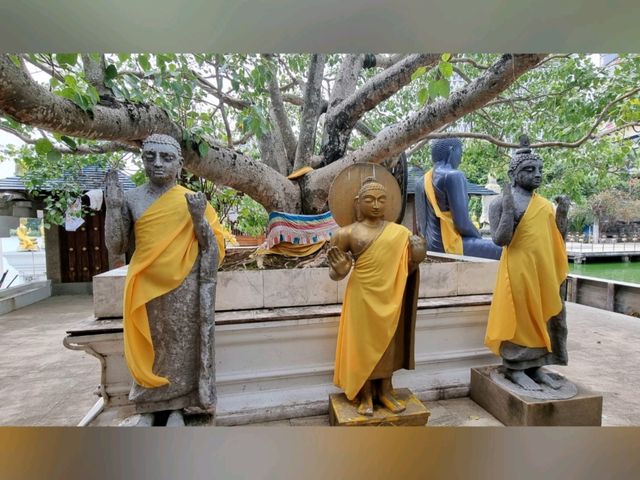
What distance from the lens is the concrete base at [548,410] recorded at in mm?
2494

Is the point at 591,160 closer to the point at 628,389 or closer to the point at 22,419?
the point at 628,389

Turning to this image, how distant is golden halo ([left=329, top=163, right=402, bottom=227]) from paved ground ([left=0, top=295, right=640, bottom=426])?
5.74 ft

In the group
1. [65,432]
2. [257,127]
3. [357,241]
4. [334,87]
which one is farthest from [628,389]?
[334,87]

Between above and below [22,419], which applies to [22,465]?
above

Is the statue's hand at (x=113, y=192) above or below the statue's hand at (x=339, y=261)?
above

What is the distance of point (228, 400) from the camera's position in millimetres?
2898

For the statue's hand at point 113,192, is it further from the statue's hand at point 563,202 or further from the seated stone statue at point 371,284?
the statue's hand at point 563,202

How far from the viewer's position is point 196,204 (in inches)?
78.4

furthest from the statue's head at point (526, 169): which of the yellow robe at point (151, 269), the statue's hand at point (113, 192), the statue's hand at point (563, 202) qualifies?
the statue's hand at point (113, 192)

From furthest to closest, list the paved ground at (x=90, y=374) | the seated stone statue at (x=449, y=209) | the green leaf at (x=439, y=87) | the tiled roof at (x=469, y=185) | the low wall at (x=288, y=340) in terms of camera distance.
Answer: the tiled roof at (x=469, y=185)
the seated stone statue at (x=449, y=209)
the paved ground at (x=90, y=374)
the low wall at (x=288, y=340)
the green leaf at (x=439, y=87)

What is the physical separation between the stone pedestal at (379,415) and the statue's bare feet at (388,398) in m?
0.03

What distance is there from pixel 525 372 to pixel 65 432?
3.25 metres

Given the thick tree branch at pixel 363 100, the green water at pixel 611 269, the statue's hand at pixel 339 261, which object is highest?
the thick tree branch at pixel 363 100

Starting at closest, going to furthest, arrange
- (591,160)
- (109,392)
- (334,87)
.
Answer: (109,392)
(334,87)
(591,160)
